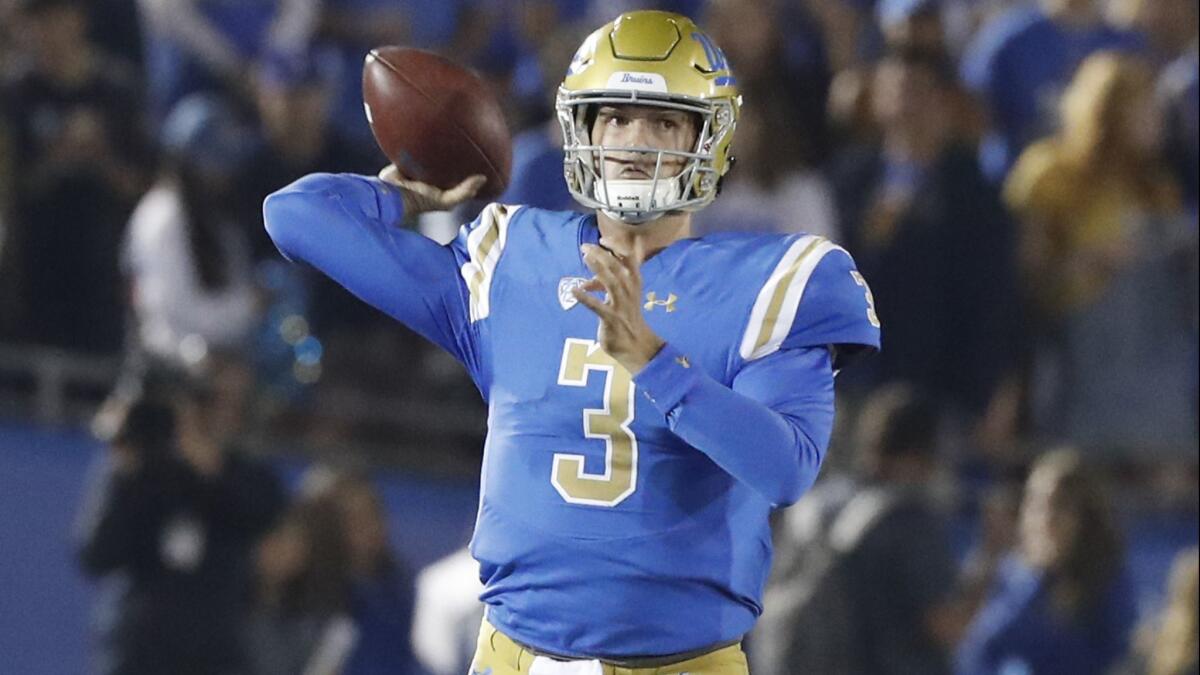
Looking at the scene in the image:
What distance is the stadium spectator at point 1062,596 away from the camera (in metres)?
5.21

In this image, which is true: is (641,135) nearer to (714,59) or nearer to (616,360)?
(714,59)

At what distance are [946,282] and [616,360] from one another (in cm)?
297

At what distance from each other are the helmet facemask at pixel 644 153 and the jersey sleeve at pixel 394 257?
A: 178 millimetres

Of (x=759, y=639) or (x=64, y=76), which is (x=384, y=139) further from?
(x=64, y=76)

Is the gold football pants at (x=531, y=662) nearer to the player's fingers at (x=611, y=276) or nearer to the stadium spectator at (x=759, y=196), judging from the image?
the player's fingers at (x=611, y=276)

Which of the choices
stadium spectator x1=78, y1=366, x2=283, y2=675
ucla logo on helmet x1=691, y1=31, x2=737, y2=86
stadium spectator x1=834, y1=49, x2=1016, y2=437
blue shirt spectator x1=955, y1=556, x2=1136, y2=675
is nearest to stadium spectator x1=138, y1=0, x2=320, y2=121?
stadium spectator x1=78, y1=366, x2=283, y2=675

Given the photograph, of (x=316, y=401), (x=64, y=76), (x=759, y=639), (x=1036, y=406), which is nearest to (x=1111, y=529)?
(x=1036, y=406)

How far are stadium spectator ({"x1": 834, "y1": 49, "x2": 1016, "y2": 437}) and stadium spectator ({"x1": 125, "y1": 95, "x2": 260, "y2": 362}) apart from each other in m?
1.67

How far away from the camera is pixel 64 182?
19.2ft

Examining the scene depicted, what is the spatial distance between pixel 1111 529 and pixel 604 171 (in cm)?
278

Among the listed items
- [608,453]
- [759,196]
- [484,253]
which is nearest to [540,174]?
[759,196]

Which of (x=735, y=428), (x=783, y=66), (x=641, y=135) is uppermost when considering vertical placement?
(x=641, y=135)

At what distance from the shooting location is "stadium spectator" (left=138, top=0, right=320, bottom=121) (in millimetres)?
6055

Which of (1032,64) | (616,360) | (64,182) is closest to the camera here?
(616,360)
